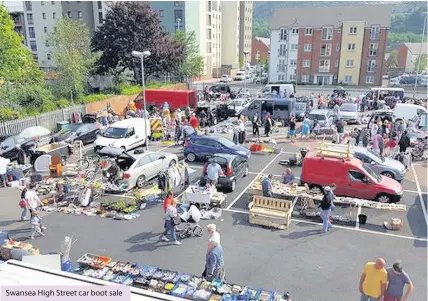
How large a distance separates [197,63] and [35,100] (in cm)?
2836

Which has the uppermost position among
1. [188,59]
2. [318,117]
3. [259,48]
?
[259,48]

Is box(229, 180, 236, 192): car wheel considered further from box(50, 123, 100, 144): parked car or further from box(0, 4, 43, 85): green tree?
box(0, 4, 43, 85): green tree

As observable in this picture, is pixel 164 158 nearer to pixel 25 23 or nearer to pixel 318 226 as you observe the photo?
pixel 318 226

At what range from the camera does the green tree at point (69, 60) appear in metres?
32.3

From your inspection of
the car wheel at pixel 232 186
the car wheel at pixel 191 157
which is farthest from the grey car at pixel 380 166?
the car wheel at pixel 191 157

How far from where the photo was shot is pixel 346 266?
1070 centimetres

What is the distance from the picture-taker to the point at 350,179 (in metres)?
14.7

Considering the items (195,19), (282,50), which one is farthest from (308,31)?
(195,19)

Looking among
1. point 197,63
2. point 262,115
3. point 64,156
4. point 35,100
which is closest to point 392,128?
point 262,115

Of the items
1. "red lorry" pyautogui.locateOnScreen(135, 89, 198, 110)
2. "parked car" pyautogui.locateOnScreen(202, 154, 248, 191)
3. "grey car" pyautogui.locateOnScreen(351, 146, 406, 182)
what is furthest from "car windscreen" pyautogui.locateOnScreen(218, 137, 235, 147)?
"red lorry" pyautogui.locateOnScreen(135, 89, 198, 110)

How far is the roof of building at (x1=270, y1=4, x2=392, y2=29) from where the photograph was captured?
58.7m

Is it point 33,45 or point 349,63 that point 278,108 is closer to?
point 349,63

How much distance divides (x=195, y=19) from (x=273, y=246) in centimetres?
6321

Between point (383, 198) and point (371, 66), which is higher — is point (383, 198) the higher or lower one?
the lower one
